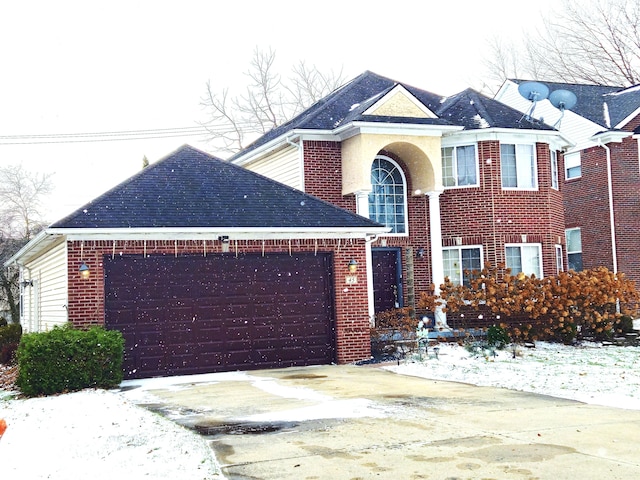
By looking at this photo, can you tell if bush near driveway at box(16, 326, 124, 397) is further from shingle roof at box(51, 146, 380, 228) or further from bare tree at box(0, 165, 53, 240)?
bare tree at box(0, 165, 53, 240)

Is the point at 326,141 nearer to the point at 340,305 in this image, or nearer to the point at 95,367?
the point at 340,305

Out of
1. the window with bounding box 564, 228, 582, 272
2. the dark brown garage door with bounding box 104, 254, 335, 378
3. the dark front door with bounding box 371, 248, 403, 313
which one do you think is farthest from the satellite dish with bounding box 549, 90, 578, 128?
the dark brown garage door with bounding box 104, 254, 335, 378

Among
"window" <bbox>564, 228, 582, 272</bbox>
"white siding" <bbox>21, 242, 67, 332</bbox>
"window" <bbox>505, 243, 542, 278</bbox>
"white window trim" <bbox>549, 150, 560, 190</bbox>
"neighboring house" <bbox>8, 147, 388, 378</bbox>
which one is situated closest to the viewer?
"neighboring house" <bbox>8, 147, 388, 378</bbox>

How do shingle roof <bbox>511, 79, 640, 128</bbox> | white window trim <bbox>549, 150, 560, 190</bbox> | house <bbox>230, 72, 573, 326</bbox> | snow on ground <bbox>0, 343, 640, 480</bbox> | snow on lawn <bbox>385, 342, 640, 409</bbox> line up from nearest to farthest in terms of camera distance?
snow on ground <bbox>0, 343, 640, 480</bbox> < snow on lawn <bbox>385, 342, 640, 409</bbox> < house <bbox>230, 72, 573, 326</bbox> < white window trim <bbox>549, 150, 560, 190</bbox> < shingle roof <bbox>511, 79, 640, 128</bbox>

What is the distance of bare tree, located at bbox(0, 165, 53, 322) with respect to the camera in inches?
1437

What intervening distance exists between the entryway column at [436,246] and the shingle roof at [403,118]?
2212 millimetres

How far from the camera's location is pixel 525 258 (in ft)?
70.6

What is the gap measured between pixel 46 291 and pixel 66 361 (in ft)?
20.7

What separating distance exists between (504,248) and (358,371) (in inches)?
300

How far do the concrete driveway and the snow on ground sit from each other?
26 cm

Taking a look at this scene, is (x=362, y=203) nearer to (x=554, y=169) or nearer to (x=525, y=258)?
(x=525, y=258)

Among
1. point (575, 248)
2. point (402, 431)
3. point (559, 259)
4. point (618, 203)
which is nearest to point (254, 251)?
point (402, 431)

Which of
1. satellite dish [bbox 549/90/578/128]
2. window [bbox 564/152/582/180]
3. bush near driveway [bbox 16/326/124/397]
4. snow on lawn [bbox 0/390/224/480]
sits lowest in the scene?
snow on lawn [bbox 0/390/224/480]

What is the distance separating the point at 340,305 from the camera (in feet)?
55.3
